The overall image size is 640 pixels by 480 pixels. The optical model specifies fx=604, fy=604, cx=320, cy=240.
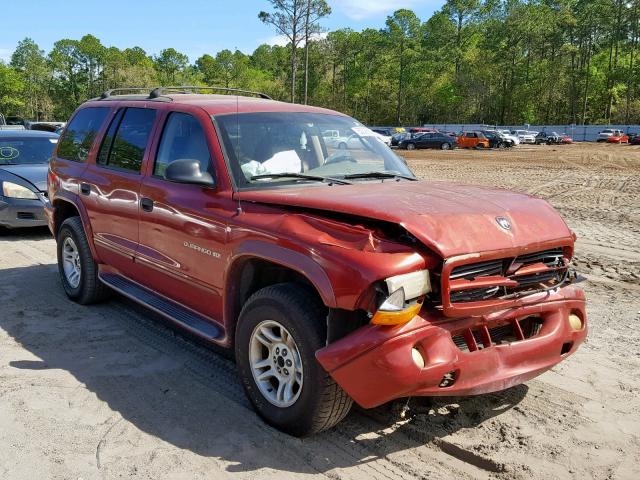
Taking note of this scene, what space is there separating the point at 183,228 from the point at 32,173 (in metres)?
6.82

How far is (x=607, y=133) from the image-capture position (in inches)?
2399

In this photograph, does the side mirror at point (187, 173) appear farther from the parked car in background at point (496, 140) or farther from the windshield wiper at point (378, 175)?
the parked car in background at point (496, 140)

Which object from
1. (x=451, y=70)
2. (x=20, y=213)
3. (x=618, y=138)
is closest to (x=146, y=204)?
(x=20, y=213)

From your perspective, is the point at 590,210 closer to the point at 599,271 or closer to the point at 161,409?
the point at 599,271

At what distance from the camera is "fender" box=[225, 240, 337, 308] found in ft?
10.1

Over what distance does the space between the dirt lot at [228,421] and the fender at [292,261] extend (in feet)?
3.03

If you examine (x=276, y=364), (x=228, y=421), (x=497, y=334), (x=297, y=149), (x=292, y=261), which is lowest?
(x=228, y=421)

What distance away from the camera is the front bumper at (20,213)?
929 centimetres

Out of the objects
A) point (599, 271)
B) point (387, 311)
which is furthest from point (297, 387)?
point (599, 271)

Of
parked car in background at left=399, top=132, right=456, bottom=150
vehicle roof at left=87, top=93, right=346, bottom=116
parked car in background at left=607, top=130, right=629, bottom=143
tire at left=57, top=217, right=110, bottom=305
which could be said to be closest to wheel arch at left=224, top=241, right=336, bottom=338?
vehicle roof at left=87, top=93, right=346, bottom=116

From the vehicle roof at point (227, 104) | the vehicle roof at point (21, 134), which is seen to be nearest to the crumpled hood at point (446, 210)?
the vehicle roof at point (227, 104)

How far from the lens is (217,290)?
3992 millimetres

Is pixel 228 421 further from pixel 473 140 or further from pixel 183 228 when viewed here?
pixel 473 140

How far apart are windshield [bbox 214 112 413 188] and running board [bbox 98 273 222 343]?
3.32 feet
